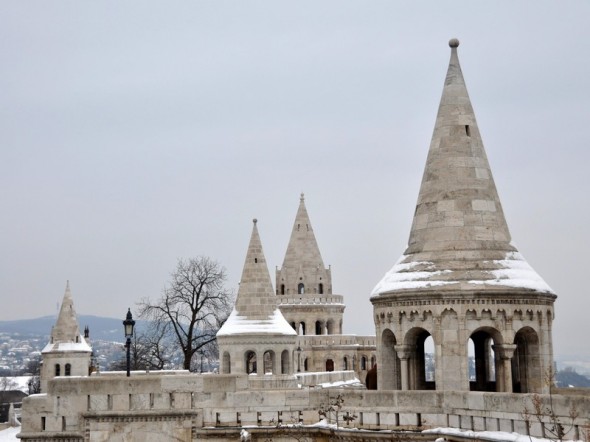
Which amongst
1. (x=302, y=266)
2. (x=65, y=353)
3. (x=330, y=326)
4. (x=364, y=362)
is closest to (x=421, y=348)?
(x=65, y=353)

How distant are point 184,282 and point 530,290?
29564 millimetres

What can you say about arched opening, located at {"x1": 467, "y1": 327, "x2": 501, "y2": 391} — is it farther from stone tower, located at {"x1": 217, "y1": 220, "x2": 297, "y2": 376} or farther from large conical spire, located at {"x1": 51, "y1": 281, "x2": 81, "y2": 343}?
large conical spire, located at {"x1": 51, "y1": 281, "x2": 81, "y2": 343}

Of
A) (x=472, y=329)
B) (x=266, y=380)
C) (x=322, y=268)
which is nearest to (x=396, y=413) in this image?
(x=472, y=329)

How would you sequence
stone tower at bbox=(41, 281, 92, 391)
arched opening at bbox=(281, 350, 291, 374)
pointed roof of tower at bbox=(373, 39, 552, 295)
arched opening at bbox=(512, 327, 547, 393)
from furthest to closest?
1. stone tower at bbox=(41, 281, 92, 391)
2. arched opening at bbox=(281, 350, 291, 374)
3. arched opening at bbox=(512, 327, 547, 393)
4. pointed roof of tower at bbox=(373, 39, 552, 295)

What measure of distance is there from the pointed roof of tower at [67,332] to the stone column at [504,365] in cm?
3404

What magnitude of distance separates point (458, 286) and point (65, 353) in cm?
3434

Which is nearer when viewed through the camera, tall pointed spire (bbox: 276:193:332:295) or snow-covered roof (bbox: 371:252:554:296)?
snow-covered roof (bbox: 371:252:554:296)

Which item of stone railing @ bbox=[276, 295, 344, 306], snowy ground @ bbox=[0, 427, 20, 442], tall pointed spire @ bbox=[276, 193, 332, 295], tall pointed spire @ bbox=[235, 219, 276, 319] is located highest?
tall pointed spire @ bbox=[276, 193, 332, 295]

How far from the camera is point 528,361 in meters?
20.5

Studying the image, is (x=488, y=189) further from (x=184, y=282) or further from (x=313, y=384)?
(x=184, y=282)

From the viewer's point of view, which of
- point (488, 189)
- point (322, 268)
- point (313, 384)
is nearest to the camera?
point (488, 189)

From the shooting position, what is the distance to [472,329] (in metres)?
19.6

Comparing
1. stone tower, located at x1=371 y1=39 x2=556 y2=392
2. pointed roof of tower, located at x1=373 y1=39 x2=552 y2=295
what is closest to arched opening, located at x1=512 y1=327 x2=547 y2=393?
stone tower, located at x1=371 y1=39 x2=556 y2=392

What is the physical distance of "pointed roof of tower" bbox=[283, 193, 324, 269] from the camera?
197 feet
